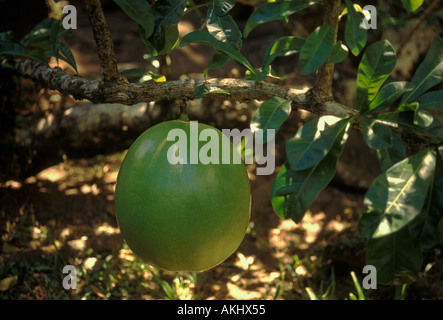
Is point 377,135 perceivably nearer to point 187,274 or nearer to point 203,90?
point 203,90

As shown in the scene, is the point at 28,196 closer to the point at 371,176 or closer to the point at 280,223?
the point at 280,223

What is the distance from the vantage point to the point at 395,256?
984 mm

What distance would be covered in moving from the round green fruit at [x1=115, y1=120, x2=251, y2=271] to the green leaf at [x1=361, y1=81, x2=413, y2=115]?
0.39 meters

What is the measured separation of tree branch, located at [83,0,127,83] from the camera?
3.76 ft

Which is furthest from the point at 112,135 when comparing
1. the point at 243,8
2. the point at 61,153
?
the point at 243,8

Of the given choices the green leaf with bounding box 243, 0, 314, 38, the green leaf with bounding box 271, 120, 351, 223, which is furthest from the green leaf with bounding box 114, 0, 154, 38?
the green leaf with bounding box 271, 120, 351, 223

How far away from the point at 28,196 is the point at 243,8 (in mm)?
3546

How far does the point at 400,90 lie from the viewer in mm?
950

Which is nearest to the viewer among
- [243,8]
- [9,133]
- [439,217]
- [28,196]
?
[439,217]

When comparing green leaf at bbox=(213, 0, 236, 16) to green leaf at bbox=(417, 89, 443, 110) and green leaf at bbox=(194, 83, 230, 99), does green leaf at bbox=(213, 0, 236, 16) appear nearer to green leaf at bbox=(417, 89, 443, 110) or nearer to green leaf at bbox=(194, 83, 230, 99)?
green leaf at bbox=(194, 83, 230, 99)

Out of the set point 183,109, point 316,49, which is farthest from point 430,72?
point 183,109

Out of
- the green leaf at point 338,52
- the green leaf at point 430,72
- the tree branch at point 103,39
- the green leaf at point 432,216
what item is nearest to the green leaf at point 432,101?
the green leaf at point 430,72

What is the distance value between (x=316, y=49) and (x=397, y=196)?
0.36m

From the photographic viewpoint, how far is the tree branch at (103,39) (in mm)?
1147
